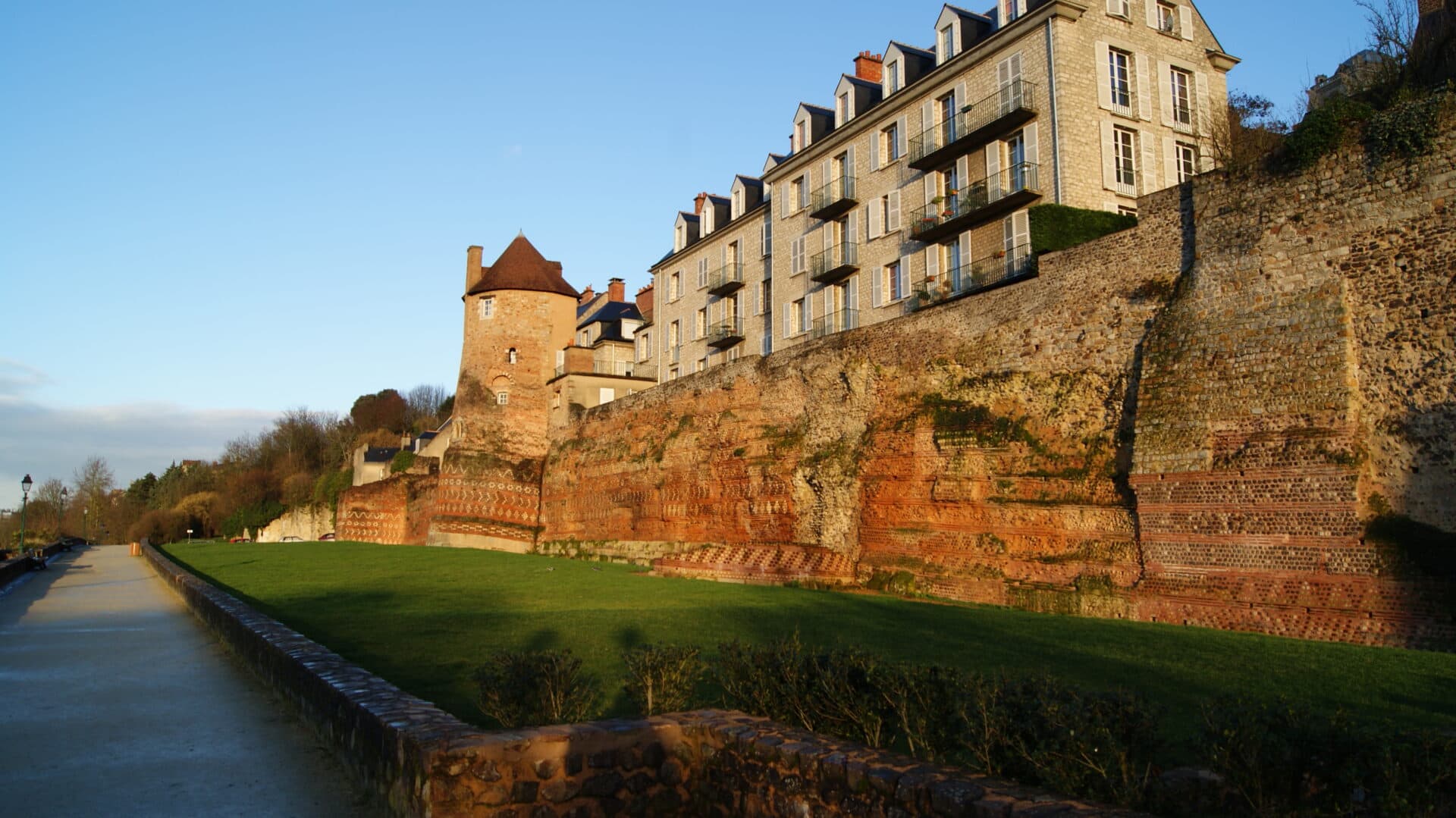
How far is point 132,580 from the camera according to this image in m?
28.4

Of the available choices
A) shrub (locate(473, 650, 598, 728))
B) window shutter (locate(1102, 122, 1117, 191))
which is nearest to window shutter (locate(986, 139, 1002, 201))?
window shutter (locate(1102, 122, 1117, 191))

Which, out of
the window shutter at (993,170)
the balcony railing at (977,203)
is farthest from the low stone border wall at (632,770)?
the window shutter at (993,170)

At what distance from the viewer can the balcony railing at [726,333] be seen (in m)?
38.0

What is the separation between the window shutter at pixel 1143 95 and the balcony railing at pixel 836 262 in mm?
9246

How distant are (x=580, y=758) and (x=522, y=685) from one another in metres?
1.19

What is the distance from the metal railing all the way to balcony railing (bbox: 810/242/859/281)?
1415mm

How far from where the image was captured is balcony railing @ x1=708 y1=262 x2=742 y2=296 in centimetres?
3853

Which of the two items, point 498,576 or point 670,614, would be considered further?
point 498,576

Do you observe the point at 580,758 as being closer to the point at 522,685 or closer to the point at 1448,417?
the point at 522,685

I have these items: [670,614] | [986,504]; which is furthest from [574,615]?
[986,504]

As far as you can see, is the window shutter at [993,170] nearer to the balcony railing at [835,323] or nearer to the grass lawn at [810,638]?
the balcony railing at [835,323]

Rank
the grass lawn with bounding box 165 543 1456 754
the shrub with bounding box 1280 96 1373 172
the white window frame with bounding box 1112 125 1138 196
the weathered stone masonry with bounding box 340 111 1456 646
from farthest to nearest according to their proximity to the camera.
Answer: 1. the white window frame with bounding box 1112 125 1138 196
2. the shrub with bounding box 1280 96 1373 172
3. the weathered stone masonry with bounding box 340 111 1456 646
4. the grass lawn with bounding box 165 543 1456 754

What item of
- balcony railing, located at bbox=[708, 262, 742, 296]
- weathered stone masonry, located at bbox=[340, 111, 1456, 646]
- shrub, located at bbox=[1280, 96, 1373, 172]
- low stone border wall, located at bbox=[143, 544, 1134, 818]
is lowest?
low stone border wall, located at bbox=[143, 544, 1134, 818]

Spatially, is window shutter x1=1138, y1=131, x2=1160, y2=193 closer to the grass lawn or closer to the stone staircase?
the stone staircase
